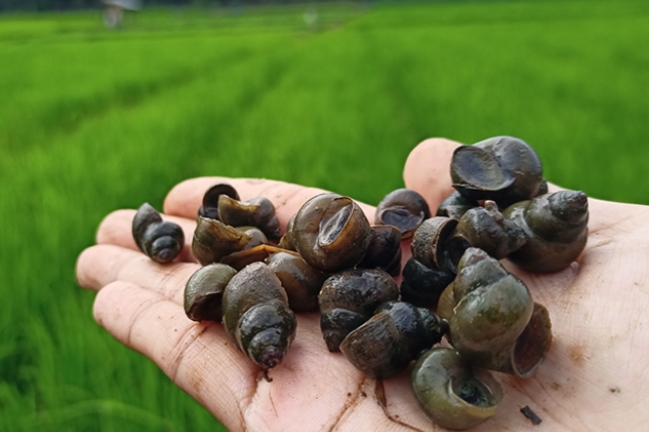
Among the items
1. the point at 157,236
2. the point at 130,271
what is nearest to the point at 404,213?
the point at 157,236

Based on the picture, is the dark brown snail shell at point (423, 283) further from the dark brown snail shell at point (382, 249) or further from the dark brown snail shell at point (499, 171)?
the dark brown snail shell at point (499, 171)

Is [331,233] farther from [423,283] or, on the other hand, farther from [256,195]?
[256,195]

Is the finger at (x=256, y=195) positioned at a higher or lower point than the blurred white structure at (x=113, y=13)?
higher

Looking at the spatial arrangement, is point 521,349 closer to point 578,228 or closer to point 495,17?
point 578,228

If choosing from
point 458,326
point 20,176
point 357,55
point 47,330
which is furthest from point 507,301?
point 357,55

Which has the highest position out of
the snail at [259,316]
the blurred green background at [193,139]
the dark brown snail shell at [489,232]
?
the dark brown snail shell at [489,232]

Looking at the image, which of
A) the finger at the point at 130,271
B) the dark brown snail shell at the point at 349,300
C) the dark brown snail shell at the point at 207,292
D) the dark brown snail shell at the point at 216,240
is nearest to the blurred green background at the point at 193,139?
the finger at the point at 130,271
